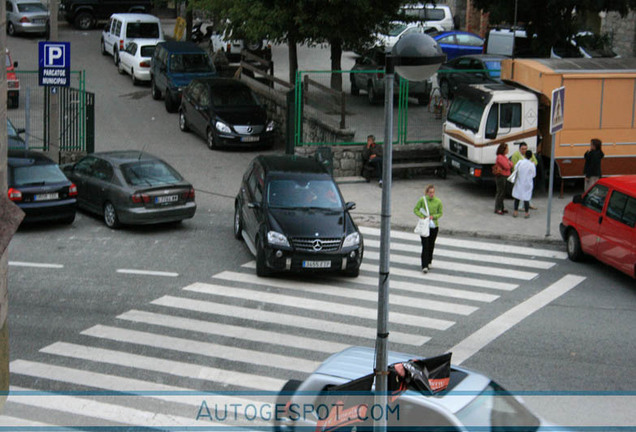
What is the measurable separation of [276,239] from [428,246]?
2856 millimetres

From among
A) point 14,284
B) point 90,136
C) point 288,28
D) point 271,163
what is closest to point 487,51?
point 288,28

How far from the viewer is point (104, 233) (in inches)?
790

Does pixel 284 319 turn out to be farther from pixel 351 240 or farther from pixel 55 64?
pixel 55 64

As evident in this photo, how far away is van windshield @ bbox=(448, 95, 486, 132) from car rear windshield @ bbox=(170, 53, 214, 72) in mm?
11204

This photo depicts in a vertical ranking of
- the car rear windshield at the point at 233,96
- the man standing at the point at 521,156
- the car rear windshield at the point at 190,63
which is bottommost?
the man standing at the point at 521,156

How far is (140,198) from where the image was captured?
19.6 m

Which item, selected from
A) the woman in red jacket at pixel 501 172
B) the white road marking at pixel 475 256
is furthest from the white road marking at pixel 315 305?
the woman in red jacket at pixel 501 172

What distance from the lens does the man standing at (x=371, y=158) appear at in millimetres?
24594

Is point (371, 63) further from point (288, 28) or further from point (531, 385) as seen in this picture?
point (531, 385)

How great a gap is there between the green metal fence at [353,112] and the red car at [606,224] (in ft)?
25.6

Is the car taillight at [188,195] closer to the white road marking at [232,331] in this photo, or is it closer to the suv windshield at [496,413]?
the white road marking at [232,331]

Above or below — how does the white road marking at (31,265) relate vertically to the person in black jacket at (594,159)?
below

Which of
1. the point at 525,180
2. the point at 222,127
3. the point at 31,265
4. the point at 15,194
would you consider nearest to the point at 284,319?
the point at 31,265

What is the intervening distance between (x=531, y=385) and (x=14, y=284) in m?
8.91
